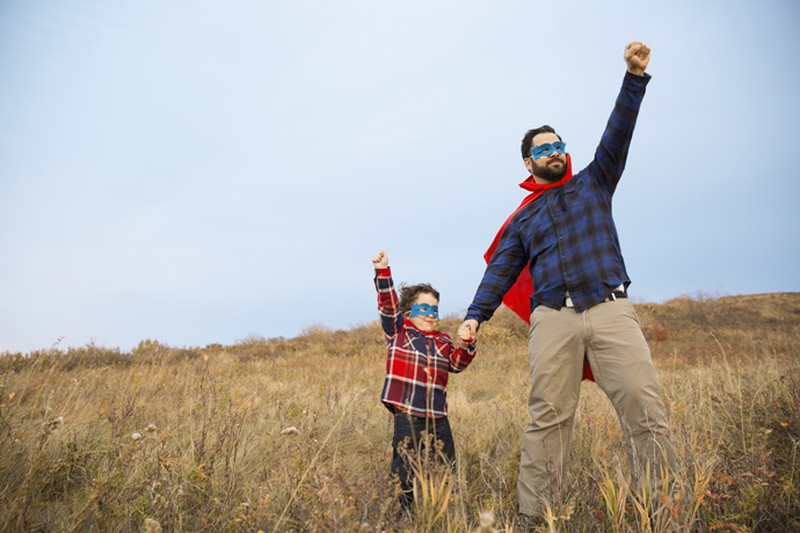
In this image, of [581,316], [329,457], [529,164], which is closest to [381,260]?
[529,164]

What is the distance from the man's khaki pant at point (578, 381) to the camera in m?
2.83

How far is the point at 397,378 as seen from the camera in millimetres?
3588

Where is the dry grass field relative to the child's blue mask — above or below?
below

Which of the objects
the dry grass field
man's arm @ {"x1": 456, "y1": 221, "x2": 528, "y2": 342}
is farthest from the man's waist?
the dry grass field

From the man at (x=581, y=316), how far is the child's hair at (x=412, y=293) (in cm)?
56

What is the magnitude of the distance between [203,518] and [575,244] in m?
2.58

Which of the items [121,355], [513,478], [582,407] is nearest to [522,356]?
[582,407]

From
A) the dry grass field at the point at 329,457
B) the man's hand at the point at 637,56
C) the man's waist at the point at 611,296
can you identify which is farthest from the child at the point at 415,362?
the man's hand at the point at 637,56

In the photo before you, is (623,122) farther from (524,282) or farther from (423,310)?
(423,310)

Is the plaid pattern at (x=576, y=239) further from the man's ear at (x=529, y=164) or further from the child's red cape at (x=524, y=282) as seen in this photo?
the man's ear at (x=529, y=164)

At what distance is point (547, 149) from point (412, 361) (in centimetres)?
180

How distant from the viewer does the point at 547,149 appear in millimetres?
3490

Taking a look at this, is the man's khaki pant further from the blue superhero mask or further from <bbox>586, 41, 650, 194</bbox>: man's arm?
the blue superhero mask

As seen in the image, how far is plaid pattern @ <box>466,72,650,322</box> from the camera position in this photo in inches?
121
